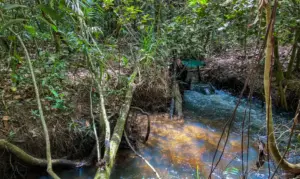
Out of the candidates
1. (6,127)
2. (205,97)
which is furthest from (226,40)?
(6,127)

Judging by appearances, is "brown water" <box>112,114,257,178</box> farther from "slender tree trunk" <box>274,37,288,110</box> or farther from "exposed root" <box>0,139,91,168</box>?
"slender tree trunk" <box>274,37,288,110</box>

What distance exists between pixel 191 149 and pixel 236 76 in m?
3.21

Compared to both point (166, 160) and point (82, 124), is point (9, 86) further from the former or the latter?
point (166, 160)

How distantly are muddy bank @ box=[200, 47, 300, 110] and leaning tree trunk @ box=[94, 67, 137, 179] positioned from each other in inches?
113

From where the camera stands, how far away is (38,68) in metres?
3.18

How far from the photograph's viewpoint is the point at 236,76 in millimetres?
5984

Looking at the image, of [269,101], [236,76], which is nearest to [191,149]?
[269,101]

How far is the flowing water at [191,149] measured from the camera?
2924 millimetres

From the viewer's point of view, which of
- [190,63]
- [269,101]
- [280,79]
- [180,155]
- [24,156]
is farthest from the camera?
[190,63]

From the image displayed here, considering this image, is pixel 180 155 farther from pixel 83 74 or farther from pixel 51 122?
pixel 83 74

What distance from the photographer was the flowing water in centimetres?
292

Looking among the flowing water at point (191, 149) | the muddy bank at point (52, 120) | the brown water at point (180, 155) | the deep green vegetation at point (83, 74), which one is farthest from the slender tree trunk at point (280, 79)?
the muddy bank at point (52, 120)

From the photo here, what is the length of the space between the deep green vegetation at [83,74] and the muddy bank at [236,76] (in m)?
0.04

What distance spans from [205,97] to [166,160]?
301 cm
